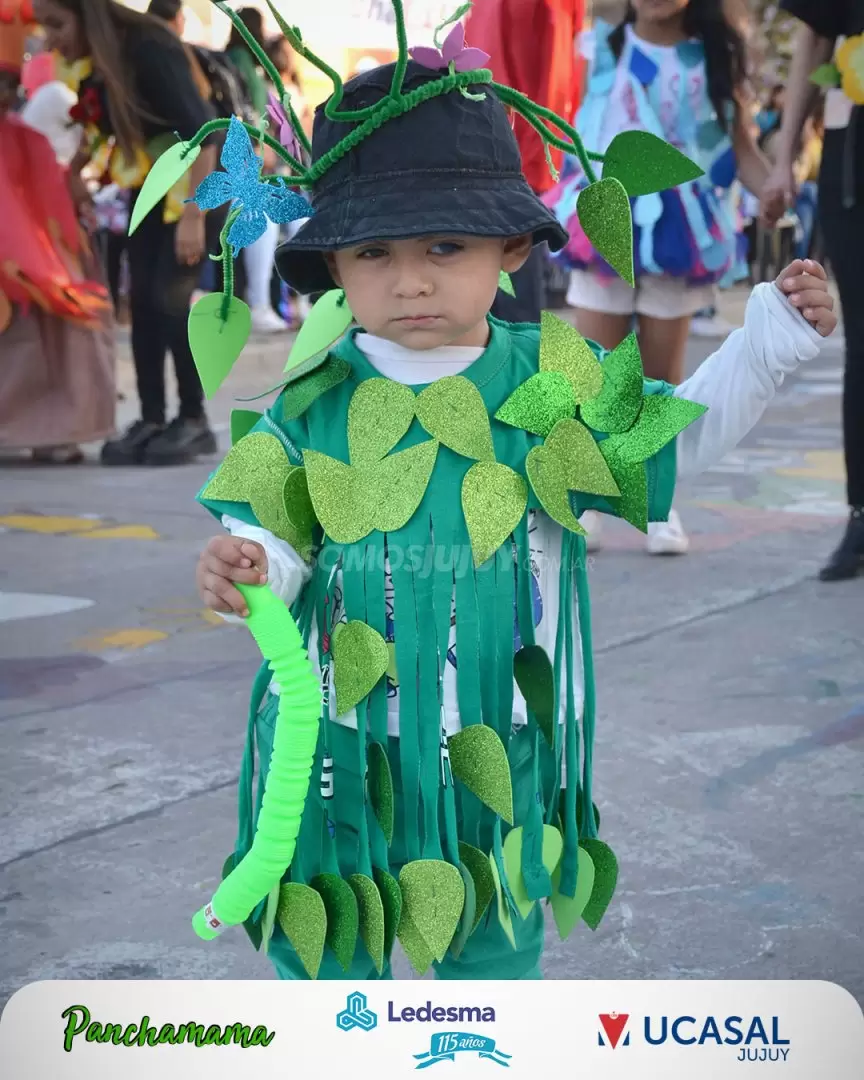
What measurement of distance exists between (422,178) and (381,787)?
2.21 feet

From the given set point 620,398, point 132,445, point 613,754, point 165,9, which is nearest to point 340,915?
point 620,398

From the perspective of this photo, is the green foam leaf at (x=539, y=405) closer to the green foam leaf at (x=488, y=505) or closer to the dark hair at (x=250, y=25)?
the green foam leaf at (x=488, y=505)

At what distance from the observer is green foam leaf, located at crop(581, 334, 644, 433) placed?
182 centimetres

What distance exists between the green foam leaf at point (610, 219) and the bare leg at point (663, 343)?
2.68 metres

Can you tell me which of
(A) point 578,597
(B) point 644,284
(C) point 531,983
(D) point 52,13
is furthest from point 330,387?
(D) point 52,13

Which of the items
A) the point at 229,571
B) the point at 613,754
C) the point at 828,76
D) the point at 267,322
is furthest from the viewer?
the point at 267,322

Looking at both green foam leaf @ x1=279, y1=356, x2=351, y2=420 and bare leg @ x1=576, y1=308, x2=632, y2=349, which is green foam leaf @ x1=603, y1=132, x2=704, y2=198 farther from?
bare leg @ x1=576, y1=308, x2=632, y2=349

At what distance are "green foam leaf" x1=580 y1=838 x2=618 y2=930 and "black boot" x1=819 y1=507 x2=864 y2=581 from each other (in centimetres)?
237

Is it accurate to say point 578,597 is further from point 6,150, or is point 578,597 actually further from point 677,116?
point 6,150

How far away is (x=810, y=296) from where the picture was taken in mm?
1776

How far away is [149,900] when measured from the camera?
2.42m

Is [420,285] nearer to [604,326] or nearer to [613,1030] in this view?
[613,1030]

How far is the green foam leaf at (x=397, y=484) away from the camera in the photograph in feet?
5.88

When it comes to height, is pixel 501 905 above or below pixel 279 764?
below
